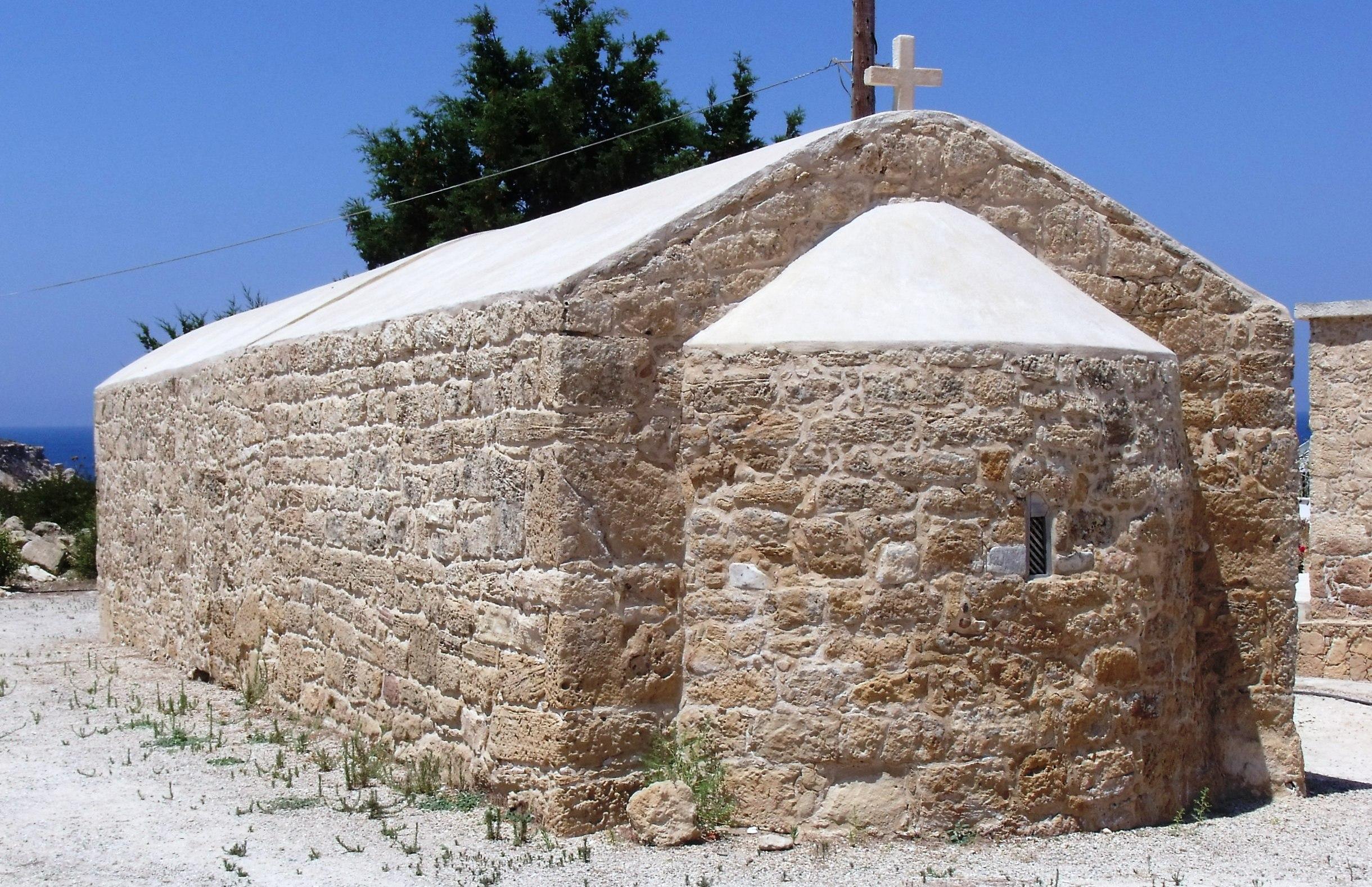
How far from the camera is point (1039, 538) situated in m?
5.94

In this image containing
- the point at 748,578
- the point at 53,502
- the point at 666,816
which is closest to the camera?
the point at 666,816

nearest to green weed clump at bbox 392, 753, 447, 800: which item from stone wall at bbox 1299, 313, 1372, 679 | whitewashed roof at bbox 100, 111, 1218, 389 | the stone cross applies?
whitewashed roof at bbox 100, 111, 1218, 389

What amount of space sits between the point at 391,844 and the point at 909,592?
92.6 inches

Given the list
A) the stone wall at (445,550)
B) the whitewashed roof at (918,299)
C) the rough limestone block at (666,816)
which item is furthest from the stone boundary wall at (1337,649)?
the rough limestone block at (666,816)

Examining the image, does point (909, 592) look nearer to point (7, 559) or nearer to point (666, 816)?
point (666, 816)

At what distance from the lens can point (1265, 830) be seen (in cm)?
621

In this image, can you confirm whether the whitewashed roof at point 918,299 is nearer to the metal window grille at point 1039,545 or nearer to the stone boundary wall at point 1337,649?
the metal window grille at point 1039,545

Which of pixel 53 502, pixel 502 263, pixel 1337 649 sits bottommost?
pixel 1337 649

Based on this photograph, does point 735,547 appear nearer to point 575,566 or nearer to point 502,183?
point 575,566

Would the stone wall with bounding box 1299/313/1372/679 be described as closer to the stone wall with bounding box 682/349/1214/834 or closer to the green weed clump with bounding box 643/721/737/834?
the stone wall with bounding box 682/349/1214/834

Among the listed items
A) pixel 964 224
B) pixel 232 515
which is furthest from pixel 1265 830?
pixel 232 515

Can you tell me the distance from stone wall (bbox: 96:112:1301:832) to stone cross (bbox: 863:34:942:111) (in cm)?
60

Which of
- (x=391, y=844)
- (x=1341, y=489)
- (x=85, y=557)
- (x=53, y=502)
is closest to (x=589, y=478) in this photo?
(x=391, y=844)

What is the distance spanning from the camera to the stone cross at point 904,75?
7102 mm
